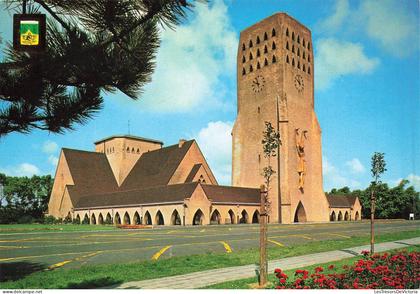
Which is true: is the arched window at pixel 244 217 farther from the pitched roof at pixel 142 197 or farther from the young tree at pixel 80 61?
the young tree at pixel 80 61

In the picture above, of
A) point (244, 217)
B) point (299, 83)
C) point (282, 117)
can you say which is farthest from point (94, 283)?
point (299, 83)

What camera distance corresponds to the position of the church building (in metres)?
51.1

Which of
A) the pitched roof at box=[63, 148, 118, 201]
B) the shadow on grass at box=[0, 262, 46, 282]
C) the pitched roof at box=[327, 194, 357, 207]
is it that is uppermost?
the pitched roof at box=[63, 148, 118, 201]

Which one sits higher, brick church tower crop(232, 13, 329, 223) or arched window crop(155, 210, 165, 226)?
brick church tower crop(232, 13, 329, 223)

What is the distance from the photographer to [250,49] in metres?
59.8

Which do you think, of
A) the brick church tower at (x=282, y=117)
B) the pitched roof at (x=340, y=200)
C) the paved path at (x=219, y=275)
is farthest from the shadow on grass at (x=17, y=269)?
the pitched roof at (x=340, y=200)

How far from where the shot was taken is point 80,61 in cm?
582

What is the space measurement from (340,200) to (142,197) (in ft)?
125

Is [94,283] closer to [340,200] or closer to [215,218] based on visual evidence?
[215,218]

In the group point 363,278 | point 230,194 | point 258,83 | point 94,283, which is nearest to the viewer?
point 363,278

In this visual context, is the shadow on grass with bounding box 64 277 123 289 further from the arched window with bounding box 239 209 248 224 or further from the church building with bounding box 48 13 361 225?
the arched window with bounding box 239 209 248 224

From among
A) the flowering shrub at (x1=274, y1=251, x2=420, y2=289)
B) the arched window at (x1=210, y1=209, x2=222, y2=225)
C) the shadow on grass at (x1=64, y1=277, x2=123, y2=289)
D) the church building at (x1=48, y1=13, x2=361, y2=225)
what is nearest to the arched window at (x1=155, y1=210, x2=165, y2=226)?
the church building at (x1=48, y1=13, x2=361, y2=225)

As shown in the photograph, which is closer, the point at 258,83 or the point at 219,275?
the point at 219,275

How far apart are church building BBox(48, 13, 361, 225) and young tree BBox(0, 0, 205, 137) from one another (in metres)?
40.6
